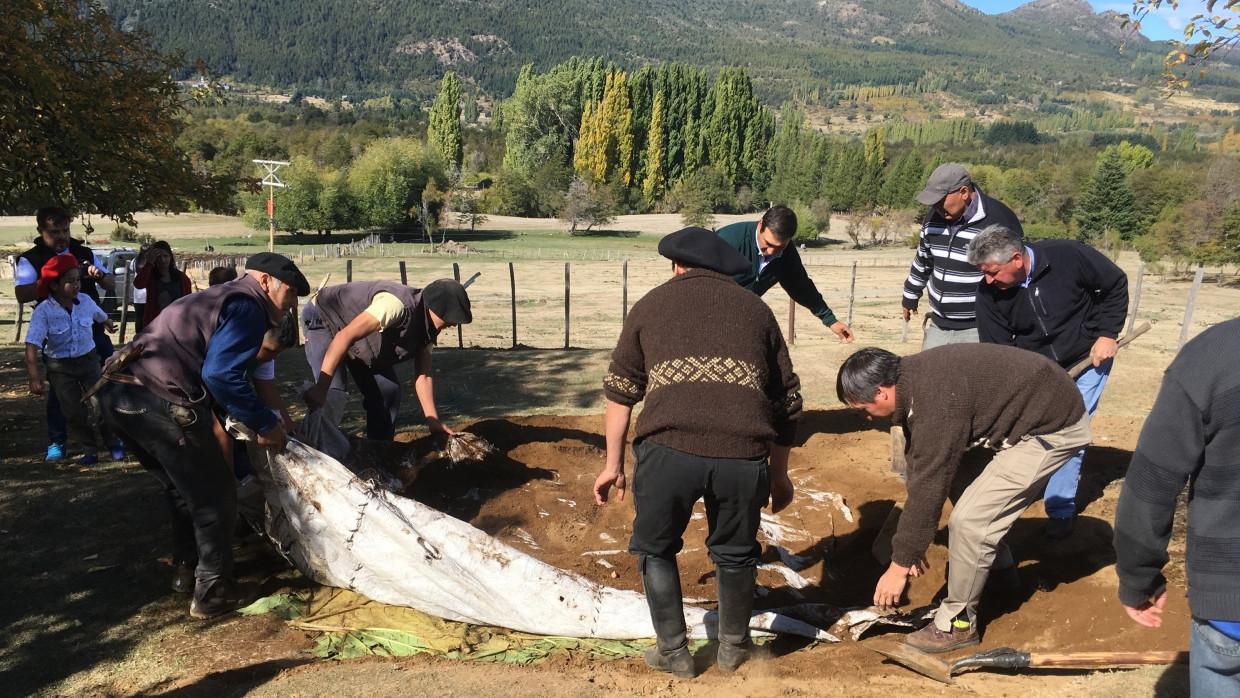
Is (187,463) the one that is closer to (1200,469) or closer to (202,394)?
(202,394)

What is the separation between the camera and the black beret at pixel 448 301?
16.3 ft

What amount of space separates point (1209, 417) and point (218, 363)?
361cm

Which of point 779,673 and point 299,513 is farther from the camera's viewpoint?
point 299,513

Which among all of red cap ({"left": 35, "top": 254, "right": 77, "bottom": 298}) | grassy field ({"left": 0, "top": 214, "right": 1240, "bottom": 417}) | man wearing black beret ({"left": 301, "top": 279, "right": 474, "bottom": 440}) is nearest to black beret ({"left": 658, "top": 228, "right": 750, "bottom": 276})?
man wearing black beret ({"left": 301, "top": 279, "right": 474, "bottom": 440})

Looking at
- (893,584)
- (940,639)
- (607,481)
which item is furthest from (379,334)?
(940,639)

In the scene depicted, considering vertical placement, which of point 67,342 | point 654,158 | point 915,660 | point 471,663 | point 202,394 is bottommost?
point 471,663

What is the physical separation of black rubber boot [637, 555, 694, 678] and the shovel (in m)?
0.95

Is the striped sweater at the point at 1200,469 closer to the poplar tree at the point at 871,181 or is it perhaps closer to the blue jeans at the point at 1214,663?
the blue jeans at the point at 1214,663

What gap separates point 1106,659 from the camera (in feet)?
11.1

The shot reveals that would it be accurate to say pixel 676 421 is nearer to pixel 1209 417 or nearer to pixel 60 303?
pixel 1209 417

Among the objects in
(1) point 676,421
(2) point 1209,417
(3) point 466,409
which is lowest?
(3) point 466,409

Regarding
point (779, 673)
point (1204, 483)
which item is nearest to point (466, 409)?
point (779, 673)

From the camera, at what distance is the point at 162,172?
31.6 ft

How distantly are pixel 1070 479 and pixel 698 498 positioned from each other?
2.70m
